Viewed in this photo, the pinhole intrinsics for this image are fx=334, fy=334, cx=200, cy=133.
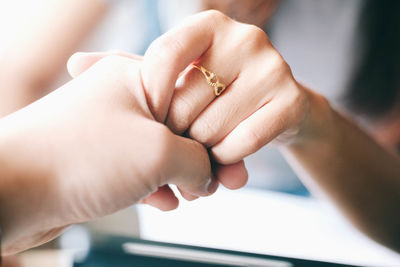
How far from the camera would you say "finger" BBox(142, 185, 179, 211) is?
0.42 meters

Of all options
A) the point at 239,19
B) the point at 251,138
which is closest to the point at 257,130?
the point at 251,138

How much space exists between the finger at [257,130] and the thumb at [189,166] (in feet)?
0.09

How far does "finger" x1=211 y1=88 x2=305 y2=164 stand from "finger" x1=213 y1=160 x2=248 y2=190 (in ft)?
0.06

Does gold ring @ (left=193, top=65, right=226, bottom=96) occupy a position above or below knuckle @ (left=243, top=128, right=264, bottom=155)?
above

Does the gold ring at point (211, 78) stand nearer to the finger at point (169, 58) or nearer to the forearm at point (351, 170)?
the finger at point (169, 58)

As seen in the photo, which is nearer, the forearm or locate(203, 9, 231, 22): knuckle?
locate(203, 9, 231, 22): knuckle

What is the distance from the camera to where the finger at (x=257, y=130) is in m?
0.38

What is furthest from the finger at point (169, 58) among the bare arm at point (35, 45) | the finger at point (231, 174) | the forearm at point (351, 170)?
the bare arm at point (35, 45)

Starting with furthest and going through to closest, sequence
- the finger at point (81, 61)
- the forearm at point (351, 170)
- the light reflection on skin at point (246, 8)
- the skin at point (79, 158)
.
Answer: the light reflection on skin at point (246, 8), the forearm at point (351, 170), the finger at point (81, 61), the skin at point (79, 158)

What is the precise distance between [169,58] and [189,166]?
4.5 inches

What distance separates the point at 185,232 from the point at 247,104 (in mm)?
460

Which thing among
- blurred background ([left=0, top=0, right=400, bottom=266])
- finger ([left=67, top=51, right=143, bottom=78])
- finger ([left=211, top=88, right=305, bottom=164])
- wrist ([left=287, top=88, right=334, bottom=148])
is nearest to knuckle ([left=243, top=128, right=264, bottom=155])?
finger ([left=211, top=88, right=305, bottom=164])

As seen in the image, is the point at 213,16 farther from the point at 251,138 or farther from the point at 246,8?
the point at 246,8

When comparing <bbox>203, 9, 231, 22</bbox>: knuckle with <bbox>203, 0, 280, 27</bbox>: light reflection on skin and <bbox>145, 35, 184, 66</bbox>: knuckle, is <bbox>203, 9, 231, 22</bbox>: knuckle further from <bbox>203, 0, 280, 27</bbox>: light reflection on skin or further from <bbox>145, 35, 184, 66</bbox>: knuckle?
<bbox>203, 0, 280, 27</bbox>: light reflection on skin
